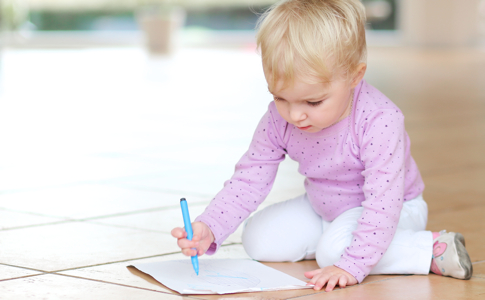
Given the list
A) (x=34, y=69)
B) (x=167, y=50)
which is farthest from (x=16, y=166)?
(x=167, y=50)

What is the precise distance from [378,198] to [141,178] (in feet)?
3.79

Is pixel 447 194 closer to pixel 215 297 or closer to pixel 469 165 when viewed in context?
pixel 469 165

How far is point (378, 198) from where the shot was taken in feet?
4.34

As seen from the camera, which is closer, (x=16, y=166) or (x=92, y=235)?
(x=92, y=235)

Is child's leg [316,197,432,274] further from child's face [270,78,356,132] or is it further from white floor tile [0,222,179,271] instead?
white floor tile [0,222,179,271]

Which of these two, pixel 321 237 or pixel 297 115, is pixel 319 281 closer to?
pixel 321 237

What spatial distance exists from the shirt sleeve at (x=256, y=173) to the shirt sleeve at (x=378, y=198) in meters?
0.20

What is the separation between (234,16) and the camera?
1616 centimetres

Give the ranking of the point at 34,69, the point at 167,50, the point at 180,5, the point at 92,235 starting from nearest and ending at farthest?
the point at 92,235
the point at 34,69
the point at 167,50
the point at 180,5

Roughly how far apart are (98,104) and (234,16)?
38.4ft

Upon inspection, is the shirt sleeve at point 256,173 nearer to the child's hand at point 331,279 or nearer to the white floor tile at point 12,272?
the child's hand at point 331,279

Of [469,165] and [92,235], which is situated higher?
[92,235]

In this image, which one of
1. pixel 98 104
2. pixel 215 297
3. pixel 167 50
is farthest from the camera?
pixel 167 50

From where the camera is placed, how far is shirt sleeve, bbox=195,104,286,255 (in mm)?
1454
